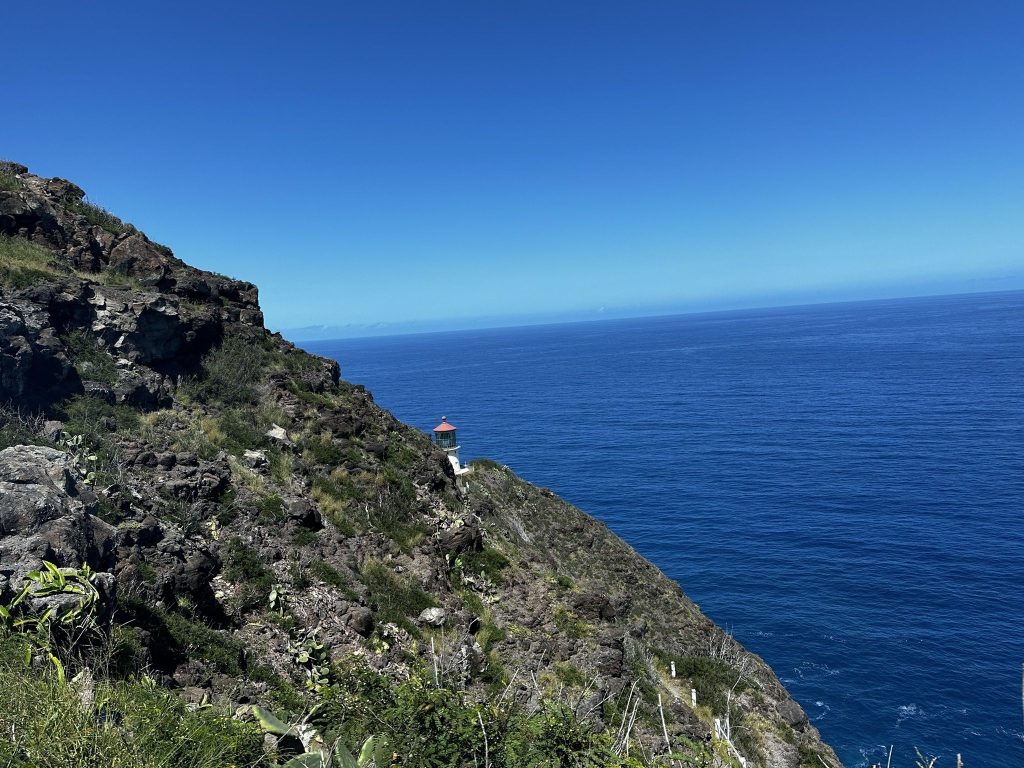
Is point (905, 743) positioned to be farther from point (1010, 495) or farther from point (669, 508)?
point (1010, 495)

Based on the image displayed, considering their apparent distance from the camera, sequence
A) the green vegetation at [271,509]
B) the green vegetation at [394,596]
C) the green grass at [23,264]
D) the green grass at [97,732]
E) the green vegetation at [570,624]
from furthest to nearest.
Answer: the green grass at [23,264] < the green vegetation at [570,624] < the green vegetation at [271,509] < the green vegetation at [394,596] < the green grass at [97,732]

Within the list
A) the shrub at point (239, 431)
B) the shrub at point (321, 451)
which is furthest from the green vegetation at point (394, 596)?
the shrub at point (239, 431)

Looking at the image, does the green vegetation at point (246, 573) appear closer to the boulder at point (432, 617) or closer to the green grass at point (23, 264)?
the boulder at point (432, 617)

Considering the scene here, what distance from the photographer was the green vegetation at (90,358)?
1962cm

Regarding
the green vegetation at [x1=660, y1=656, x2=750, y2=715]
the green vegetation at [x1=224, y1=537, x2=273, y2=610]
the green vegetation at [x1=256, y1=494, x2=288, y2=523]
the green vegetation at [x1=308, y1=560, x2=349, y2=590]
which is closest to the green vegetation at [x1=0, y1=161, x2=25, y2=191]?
the green vegetation at [x1=256, y1=494, x2=288, y2=523]

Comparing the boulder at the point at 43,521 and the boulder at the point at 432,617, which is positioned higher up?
the boulder at the point at 43,521

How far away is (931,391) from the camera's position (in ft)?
319

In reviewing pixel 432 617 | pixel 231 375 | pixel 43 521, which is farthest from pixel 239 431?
pixel 43 521

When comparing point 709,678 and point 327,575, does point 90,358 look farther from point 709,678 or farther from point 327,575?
point 709,678

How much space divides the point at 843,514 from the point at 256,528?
53352 mm

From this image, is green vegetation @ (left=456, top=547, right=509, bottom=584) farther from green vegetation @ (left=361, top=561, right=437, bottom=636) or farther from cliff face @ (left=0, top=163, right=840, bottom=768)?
green vegetation @ (left=361, top=561, right=437, bottom=636)

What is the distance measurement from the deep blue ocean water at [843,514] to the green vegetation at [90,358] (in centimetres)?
3622

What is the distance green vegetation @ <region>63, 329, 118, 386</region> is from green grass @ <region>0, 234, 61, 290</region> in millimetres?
2151

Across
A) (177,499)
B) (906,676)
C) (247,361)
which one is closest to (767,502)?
(906,676)
